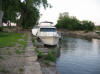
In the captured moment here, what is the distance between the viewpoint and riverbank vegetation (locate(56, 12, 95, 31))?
74.1 meters

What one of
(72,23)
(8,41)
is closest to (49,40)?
(8,41)

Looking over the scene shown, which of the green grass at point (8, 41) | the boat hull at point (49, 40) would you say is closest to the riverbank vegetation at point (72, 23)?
the boat hull at point (49, 40)

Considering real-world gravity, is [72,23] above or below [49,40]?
above

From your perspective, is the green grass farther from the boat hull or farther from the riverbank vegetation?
the riverbank vegetation

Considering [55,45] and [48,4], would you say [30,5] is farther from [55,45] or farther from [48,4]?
[55,45]

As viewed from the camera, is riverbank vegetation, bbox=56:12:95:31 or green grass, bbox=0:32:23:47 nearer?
green grass, bbox=0:32:23:47

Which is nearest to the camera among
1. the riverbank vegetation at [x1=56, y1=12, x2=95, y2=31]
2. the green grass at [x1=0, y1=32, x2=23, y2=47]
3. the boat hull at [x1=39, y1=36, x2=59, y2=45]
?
the green grass at [x1=0, y1=32, x2=23, y2=47]

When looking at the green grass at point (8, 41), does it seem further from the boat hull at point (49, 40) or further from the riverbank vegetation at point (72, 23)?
the riverbank vegetation at point (72, 23)

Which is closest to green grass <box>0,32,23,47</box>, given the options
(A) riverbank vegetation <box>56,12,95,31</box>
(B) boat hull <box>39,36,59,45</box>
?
(B) boat hull <box>39,36,59,45</box>

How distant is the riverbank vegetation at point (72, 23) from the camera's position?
74.1 metres

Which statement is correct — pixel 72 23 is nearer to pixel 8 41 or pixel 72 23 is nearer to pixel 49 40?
pixel 49 40

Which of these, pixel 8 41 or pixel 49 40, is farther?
pixel 49 40

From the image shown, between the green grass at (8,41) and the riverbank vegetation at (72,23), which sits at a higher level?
the riverbank vegetation at (72,23)

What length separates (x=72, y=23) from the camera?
82.2 meters
